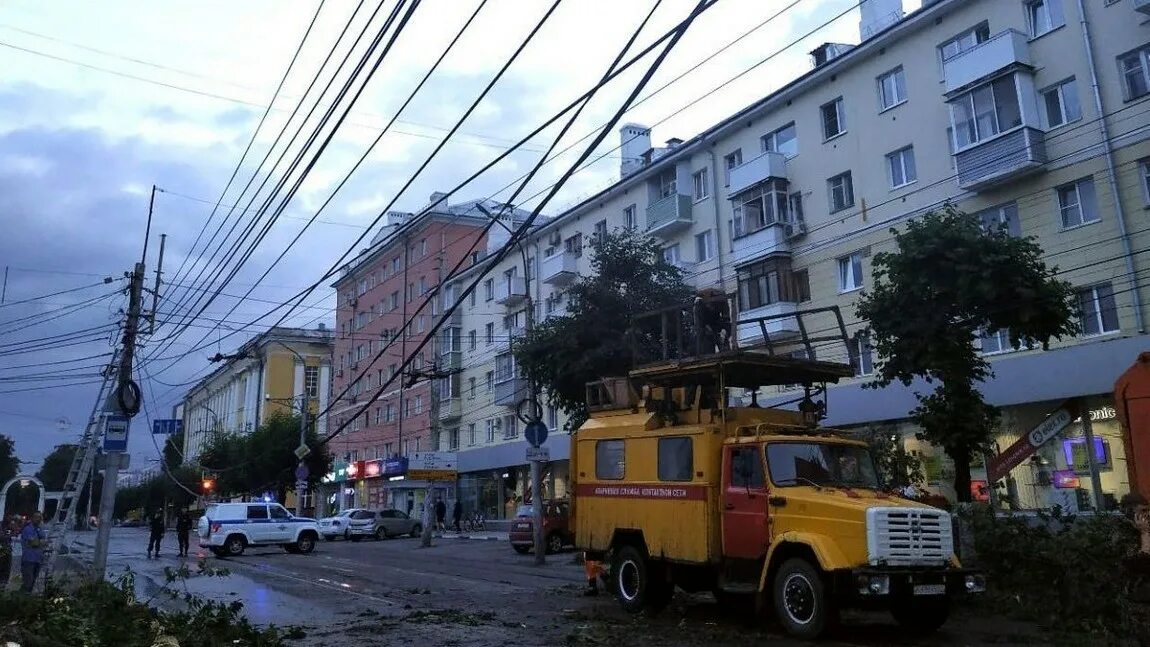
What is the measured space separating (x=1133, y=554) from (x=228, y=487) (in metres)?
62.9

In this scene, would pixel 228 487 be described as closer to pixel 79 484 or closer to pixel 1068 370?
pixel 79 484

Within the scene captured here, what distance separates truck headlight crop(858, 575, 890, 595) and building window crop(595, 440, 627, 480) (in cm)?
426

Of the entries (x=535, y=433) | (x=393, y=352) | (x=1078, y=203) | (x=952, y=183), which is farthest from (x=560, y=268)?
(x=1078, y=203)

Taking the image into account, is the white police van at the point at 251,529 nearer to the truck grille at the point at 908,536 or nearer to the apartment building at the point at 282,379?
the truck grille at the point at 908,536

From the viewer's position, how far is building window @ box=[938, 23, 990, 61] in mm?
Result: 25953

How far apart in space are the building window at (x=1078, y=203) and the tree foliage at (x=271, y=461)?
4797cm

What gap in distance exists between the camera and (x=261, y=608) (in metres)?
14.0

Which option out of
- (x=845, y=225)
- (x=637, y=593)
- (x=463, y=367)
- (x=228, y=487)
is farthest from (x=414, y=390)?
(x=637, y=593)

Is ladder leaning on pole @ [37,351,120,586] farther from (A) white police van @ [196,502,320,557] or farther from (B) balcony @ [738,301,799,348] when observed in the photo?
(B) balcony @ [738,301,799,348]

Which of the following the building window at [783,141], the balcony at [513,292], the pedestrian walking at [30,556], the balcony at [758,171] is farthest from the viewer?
the balcony at [513,292]

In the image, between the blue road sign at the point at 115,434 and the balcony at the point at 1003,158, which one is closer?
the blue road sign at the point at 115,434

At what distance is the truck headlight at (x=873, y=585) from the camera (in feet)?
30.8

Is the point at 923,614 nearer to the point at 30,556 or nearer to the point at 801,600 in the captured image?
the point at 801,600

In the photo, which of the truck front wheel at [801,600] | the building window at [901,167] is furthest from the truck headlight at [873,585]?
the building window at [901,167]
